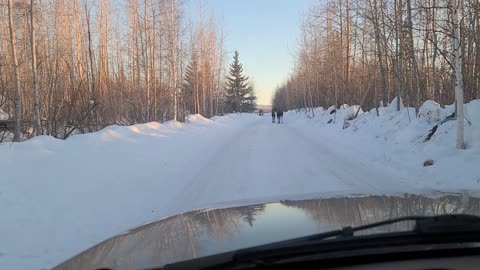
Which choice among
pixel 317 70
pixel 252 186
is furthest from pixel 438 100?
pixel 317 70

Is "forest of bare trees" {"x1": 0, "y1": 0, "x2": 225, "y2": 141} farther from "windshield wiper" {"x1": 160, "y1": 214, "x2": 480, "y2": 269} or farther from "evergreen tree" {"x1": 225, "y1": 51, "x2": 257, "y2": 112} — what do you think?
"evergreen tree" {"x1": 225, "y1": 51, "x2": 257, "y2": 112}

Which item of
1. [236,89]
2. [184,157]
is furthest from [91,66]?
[236,89]

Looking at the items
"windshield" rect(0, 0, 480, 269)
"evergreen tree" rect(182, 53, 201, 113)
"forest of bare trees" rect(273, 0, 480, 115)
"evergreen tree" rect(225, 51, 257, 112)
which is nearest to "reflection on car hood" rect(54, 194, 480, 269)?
"windshield" rect(0, 0, 480, 269)

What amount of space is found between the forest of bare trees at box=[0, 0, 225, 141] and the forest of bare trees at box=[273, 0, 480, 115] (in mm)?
10862

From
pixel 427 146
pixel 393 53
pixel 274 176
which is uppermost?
pixel 393 53

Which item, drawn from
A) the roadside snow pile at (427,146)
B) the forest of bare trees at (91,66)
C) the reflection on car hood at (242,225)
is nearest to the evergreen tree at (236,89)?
the forest of bare trees at (91,66)

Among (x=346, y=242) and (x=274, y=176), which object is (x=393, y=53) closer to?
(x=274, y=176)

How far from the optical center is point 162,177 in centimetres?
977

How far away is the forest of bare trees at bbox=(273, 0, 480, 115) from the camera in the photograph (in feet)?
45.2

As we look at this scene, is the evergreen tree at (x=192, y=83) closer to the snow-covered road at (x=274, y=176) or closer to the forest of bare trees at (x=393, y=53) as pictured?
the forest of bare trees at (x=393, y=53)

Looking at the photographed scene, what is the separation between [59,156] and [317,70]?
1331 inches

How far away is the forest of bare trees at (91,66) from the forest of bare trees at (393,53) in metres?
10.9

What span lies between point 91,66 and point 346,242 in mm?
20590

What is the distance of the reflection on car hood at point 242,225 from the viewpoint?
2131 millimetres
